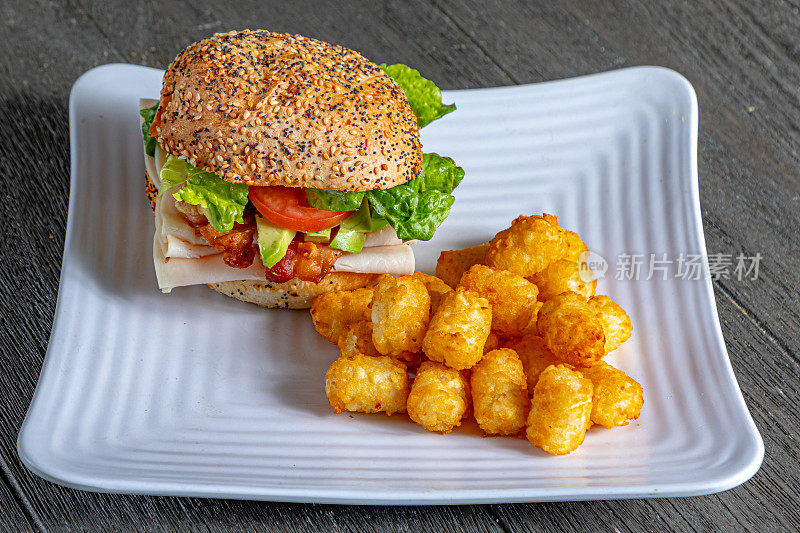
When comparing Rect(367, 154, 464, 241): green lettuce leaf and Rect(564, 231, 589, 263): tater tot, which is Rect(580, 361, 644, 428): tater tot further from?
Rect(367, 154, 464, 241): green lettuce leaf

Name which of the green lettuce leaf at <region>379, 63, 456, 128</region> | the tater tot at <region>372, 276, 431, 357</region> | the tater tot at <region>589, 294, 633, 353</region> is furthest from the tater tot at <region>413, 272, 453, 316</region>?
the green lettuce leaf at <region>379, 63, 456, 128</region>

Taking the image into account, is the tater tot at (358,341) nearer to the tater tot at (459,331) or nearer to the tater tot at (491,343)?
the tater tot at (459,331)

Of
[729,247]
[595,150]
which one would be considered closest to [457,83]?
[595,150]

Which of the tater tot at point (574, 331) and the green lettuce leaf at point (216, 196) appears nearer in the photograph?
the tater tot at point (574, 331)

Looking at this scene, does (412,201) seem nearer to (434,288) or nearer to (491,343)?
(434,288)

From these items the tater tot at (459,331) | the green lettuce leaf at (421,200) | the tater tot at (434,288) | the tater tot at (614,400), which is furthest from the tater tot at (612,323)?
the green lettuce leaf at (421,200)
